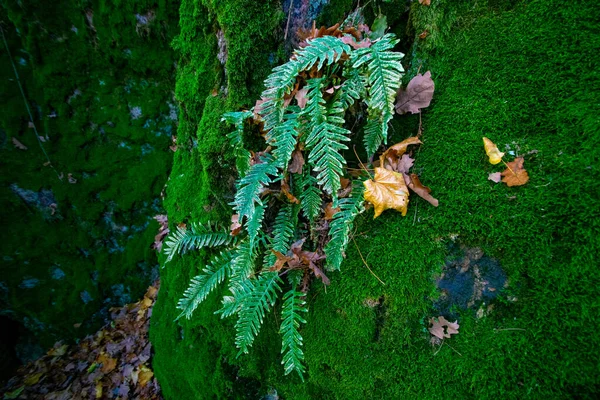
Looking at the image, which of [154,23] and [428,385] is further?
[154,23]

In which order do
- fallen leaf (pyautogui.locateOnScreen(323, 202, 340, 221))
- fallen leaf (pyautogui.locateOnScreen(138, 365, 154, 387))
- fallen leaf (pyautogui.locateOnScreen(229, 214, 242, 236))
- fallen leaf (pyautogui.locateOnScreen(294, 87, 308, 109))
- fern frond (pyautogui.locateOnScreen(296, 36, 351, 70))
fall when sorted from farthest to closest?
fallen leaf (pyautogui.locateOnScreen(138, 365, 154, 387)) → fallen leaf (pyautogui.locateOnScreen(229, 214, 242, 236)) → fallen leaf (pyautogui.locateOnScreen(323, 202, 340, 221)) → fallen leaf (pyautogui.locateOnScreen(294, 87, 308, 109)) → fern frond (pyautogui.locateOnScreen(296, 36, 351, 70))

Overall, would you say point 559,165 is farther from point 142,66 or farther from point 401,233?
point 142,66

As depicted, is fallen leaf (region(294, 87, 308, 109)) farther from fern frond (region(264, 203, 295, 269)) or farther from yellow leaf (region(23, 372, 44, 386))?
yellow leaf (region(23, 372, 44, 386))

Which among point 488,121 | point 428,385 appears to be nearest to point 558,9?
point 488,121

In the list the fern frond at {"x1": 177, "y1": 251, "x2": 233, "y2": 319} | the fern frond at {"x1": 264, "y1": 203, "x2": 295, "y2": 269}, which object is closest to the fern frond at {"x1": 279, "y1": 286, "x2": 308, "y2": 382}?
the fern frond at {"x1": 264, "y1": 203, "x2": 295, "y2": 269}

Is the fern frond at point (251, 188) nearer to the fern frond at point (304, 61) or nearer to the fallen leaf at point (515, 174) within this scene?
the fern frond at point (304, 61)

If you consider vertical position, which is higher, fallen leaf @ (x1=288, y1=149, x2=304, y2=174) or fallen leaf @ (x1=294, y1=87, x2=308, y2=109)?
fallen leaf @ (x1=294, y1=87, x2=308, y2=109)

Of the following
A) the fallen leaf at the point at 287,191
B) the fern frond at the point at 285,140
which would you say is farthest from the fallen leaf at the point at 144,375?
the fern frond at the point at 285,140
